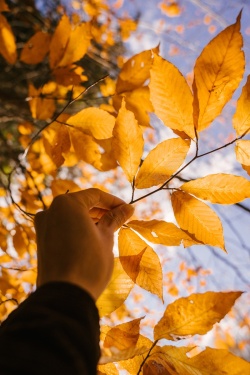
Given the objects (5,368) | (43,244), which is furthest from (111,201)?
(5,368)

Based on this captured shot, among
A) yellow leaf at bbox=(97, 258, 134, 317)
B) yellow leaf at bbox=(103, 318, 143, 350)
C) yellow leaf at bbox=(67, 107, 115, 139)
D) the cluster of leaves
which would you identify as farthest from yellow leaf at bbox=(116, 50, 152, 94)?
yellow leaf at bbox=(103, 318, 143, 350)

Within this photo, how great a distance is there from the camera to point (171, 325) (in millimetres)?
743

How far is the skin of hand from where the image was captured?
0.54 meters

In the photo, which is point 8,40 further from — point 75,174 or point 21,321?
point 75,174

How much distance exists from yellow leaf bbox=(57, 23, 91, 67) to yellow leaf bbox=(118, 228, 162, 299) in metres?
0.82

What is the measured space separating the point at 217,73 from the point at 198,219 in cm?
33

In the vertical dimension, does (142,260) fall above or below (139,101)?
below

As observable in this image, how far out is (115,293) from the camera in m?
0.80

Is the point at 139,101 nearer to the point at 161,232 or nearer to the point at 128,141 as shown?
the point at 128,141

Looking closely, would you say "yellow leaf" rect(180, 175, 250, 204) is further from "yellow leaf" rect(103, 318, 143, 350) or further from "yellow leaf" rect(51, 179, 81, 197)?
"yellow leaf" rect(51, 179, 81, 197)

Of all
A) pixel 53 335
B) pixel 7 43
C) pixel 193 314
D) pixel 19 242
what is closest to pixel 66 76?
pixel 7 43

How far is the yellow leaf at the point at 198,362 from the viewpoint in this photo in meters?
0.69

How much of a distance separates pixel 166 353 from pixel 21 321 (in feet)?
1.56

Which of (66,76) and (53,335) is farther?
(66,76)
